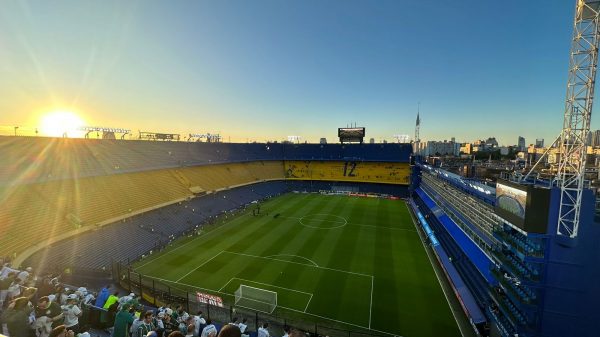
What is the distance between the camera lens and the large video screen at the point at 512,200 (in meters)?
10.9

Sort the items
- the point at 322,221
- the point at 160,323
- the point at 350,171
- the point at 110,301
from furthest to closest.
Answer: the point at 350,171
the point at 322,221
the point at 110,301
the point at 160,323

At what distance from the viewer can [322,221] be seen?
1361 inches

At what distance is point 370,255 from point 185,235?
59.8ft

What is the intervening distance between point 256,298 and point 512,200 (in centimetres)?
1417

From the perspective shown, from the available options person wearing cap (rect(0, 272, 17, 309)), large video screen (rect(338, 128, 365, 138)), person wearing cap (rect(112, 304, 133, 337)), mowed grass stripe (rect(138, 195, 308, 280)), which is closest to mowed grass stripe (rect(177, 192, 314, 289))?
mowed grass stripe (rect(138, 195, 308, 280))

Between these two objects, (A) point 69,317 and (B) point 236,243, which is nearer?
(A) point 69,317

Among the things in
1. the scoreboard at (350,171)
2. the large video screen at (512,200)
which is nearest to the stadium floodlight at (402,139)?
the scoreboard at (350,171)

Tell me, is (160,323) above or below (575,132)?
below

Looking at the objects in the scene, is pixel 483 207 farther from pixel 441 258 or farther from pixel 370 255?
pixel 370 255

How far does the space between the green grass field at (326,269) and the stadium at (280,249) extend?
0.44ft

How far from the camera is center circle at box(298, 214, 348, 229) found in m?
32.6

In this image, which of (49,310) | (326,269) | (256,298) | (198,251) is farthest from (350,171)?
(49,310)

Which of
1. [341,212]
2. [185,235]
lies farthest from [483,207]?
[185,235]

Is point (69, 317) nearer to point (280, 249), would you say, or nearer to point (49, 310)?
point (49, 310)
